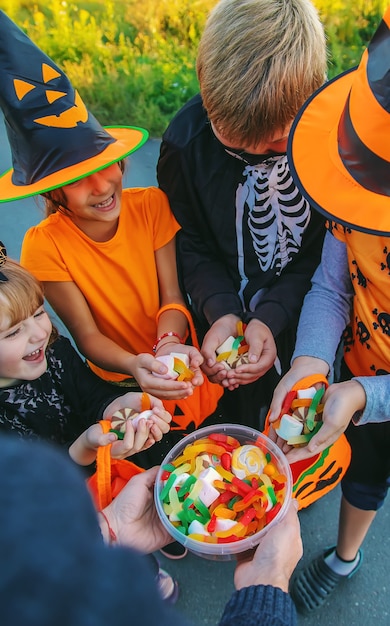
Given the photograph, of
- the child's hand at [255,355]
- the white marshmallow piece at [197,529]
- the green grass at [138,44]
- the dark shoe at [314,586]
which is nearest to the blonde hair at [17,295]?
the child's hand at [255,355]

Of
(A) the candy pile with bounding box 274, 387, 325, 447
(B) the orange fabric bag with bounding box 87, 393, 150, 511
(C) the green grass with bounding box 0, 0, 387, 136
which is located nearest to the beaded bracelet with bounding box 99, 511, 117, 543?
(B) the orange fabric bag with bounding box 87, 393, 150, 511

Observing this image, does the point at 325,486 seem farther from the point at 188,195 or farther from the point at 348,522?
the point at 188,195

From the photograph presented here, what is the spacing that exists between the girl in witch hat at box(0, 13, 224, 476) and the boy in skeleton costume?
0.10 meters

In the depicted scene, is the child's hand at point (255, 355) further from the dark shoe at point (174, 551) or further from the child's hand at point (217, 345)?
the dark shoe at point (174, 551)

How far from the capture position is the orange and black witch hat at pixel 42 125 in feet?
4.61

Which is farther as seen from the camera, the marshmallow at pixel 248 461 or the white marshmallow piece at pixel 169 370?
the white marshmallow piece at pixel 169 370

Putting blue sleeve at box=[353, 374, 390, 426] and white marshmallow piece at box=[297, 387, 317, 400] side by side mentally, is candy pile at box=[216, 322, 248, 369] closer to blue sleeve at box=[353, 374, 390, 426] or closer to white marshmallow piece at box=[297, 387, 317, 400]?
white marshmallow piece at box=[297, 387, 317, 400]

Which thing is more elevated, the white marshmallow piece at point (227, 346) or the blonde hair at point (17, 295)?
the blonde hair at point (17, 295)

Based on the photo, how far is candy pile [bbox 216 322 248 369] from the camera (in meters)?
1.55

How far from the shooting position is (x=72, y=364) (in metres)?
1.63

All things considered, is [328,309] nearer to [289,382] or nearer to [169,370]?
[289,382]

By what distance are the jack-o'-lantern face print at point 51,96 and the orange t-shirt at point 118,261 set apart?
11.9 inches

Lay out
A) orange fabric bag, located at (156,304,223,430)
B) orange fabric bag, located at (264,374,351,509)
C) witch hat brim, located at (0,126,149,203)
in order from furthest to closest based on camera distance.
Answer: orange fabric bag, located at (156,304,223,430) → witch hat brim, located at (0,126,149,203) → orange fabric bag, located at (264,374,351,509)

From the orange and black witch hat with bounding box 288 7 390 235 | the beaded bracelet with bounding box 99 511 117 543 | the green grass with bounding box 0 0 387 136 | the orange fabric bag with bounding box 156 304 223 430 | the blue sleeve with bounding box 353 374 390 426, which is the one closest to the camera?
the orange and black witch hat with bounding box 288 7 390 235
